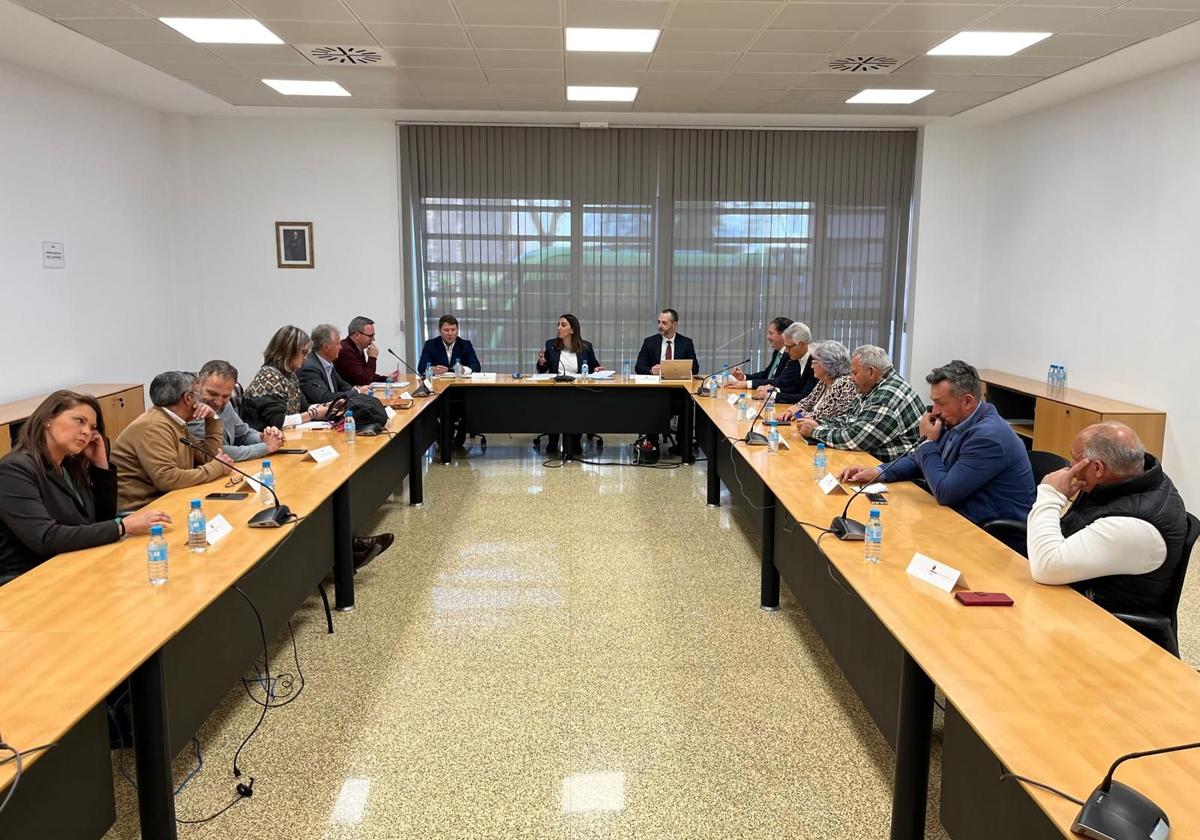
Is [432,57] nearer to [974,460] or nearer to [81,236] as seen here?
[81,236]

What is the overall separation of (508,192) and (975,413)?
19.5 feet

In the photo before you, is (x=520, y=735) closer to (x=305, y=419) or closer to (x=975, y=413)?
(x=975, y=413)

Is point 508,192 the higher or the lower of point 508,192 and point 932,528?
the higher

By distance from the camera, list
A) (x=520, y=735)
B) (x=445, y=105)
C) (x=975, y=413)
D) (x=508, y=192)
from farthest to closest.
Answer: (x=508, y=192) → (x=445, y=105) → (x=975, y=413) → (x=520, y=735)

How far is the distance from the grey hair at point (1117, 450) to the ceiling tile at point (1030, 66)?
4042 millimetres

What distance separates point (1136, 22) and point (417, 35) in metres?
4.05

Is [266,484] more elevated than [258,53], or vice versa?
[258,53]

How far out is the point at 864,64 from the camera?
5688 millimetres

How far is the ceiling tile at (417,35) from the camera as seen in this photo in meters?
4.84

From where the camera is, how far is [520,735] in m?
2.78

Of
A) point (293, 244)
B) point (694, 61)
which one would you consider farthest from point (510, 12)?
point (293, 244)

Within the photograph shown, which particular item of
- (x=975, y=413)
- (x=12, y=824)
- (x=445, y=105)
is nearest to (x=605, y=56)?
(x=445, y=105)

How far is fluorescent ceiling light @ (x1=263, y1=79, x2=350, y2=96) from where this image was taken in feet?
21.0

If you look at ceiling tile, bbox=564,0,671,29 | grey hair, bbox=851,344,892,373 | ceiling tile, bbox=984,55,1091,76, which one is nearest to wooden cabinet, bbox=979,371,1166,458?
grey hair, bbox=851,344,892,373
